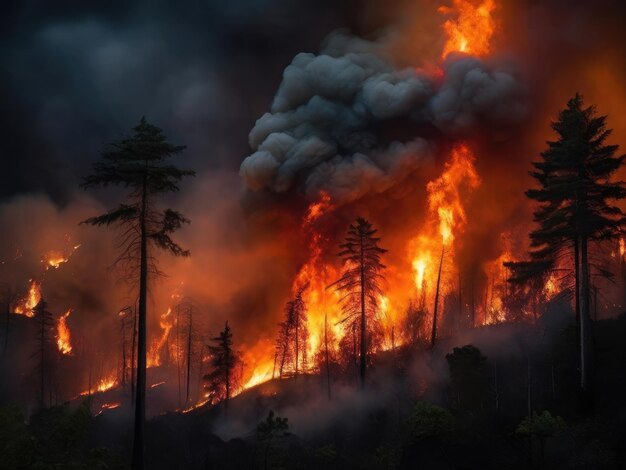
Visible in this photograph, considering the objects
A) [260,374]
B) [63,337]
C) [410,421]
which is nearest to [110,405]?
[260,374]

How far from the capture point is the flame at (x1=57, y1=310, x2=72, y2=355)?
339 ft

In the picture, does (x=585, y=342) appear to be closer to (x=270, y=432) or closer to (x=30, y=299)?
(x=270, y=432)

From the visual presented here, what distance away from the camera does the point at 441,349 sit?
43344 millimetres

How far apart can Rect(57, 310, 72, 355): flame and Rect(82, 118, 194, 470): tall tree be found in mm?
99534

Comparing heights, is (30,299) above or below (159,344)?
above

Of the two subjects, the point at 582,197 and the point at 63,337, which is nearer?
the point at 582,197

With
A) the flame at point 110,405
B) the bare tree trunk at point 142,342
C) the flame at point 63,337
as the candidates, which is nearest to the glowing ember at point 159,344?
the flame at point 63,337

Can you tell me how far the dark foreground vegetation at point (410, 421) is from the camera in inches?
618

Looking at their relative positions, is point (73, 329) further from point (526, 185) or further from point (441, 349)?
point (526, 185)

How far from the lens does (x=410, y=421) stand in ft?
66.4

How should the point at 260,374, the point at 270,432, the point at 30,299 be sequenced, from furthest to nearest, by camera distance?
the point at 30,299
the point at 260,374
the point at 270,432

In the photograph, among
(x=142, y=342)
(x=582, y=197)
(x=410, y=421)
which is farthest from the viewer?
(x=582, y=197)

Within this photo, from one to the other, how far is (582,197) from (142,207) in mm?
19427

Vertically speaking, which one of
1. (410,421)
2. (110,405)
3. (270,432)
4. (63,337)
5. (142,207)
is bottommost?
(110,405)
